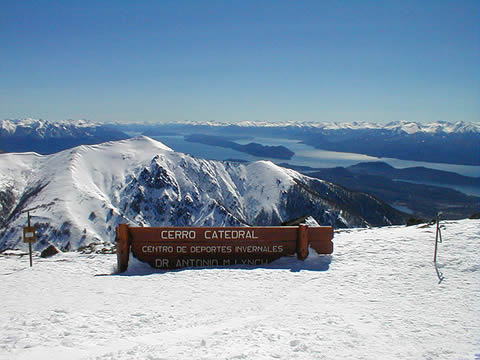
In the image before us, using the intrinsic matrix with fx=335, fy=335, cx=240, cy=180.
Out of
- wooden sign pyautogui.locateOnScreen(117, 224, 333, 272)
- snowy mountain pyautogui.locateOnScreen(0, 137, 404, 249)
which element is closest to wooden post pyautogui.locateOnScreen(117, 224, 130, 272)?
wooden sign pyautogui.locateOnScreen(117, 224, 333, 272)

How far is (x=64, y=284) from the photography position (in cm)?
1254

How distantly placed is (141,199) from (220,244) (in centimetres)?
16336

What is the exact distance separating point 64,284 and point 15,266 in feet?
17.4

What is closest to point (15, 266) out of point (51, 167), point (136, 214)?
point (136, 214)

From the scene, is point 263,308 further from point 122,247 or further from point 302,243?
point 122,247

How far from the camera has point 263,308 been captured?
10062 mm

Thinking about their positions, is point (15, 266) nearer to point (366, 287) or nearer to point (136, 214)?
point (366, 287)

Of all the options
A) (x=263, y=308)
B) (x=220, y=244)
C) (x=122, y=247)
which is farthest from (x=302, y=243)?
(x=122, y=247)

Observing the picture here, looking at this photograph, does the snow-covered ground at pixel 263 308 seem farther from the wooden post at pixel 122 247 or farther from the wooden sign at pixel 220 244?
the wooden sign at pixel 220 244

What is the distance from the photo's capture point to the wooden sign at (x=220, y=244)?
14.4m

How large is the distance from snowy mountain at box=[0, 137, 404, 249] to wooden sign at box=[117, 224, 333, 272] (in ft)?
385

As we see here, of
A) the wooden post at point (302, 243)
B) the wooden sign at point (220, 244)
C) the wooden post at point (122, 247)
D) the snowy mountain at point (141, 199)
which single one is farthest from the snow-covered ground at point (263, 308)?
the snowy mountain at point (141, 199)

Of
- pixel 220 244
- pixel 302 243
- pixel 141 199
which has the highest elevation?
pixel 302 243

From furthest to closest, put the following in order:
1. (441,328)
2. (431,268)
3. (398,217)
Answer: (398,217), (431,268), (441,328)
